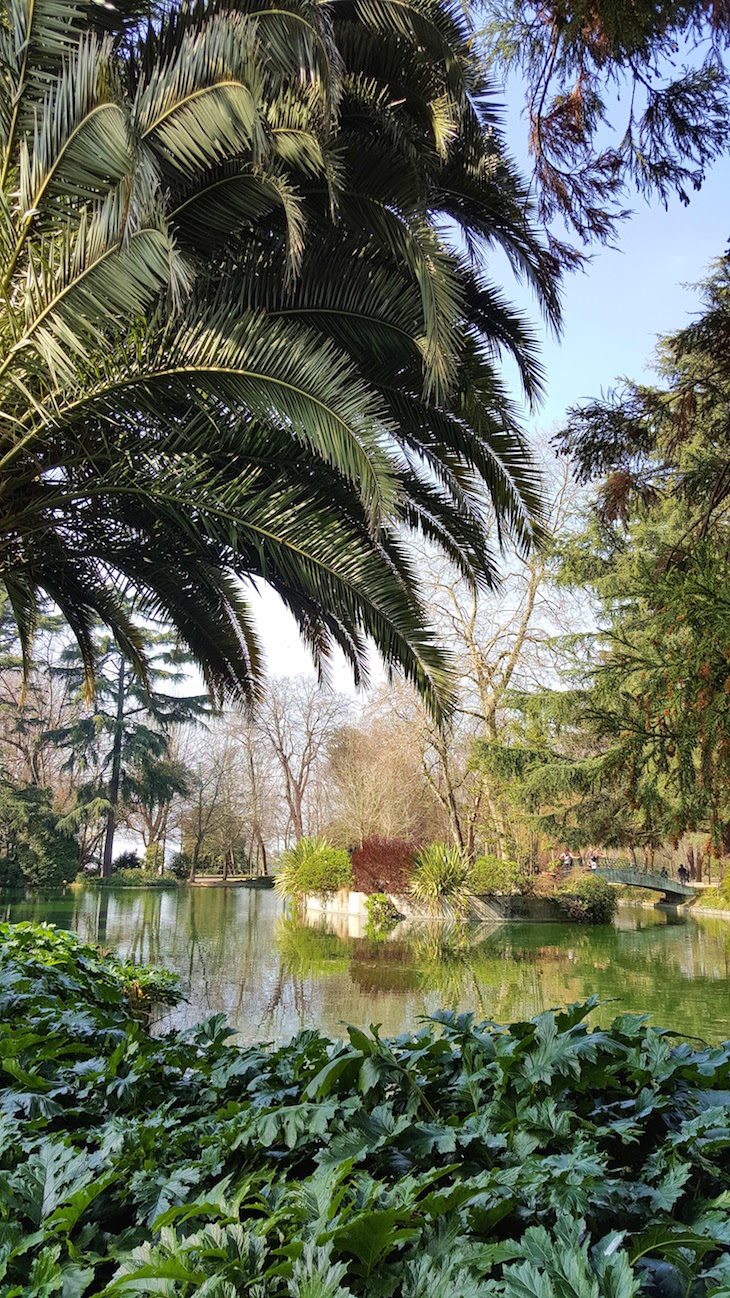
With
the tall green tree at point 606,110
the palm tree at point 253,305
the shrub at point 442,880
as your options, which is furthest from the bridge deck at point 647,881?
the tall green tree at point 606,110

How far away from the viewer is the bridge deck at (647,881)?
25656 millimetres

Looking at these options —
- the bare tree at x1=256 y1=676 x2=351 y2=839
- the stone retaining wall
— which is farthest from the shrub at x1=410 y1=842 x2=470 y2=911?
the bare tree at x1=256 y1=676 x2=351 y2=839

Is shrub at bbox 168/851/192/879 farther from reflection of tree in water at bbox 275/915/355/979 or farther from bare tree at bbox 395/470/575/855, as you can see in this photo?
reflection of tree in water at bbox 275/915/355/979

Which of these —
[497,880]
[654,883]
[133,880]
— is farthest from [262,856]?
[497,880]

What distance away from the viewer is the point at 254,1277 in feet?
4.04

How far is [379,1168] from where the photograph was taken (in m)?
1.68

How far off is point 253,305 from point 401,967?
744cm

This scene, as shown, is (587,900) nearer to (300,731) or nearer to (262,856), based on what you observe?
(300,731)

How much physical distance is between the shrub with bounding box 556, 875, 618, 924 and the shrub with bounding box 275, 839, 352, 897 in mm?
4506

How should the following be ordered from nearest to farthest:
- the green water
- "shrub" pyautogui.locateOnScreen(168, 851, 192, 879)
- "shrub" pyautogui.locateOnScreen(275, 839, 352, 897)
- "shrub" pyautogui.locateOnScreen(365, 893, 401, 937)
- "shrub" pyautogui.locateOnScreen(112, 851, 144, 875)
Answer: the green water → "shrub" pyautogui.locateOnScreen(365, 893, 401, 937) → "shrub" pyautogui.locateOnScreen(275, 839, 352, 897) → "shrub" pyautogui.locateOnScreen(112, 851, 144, 875) → "shrub" pyautogui.locateOnScreen(168, 851, 192, 879)

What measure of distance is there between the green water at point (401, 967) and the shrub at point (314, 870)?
1.46 metres

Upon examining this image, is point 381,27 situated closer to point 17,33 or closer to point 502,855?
point 17,33

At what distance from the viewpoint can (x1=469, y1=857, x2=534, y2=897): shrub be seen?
1738cm

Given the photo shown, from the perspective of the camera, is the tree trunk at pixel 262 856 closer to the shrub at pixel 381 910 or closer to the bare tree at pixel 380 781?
the bare tree at pixel 380 781
